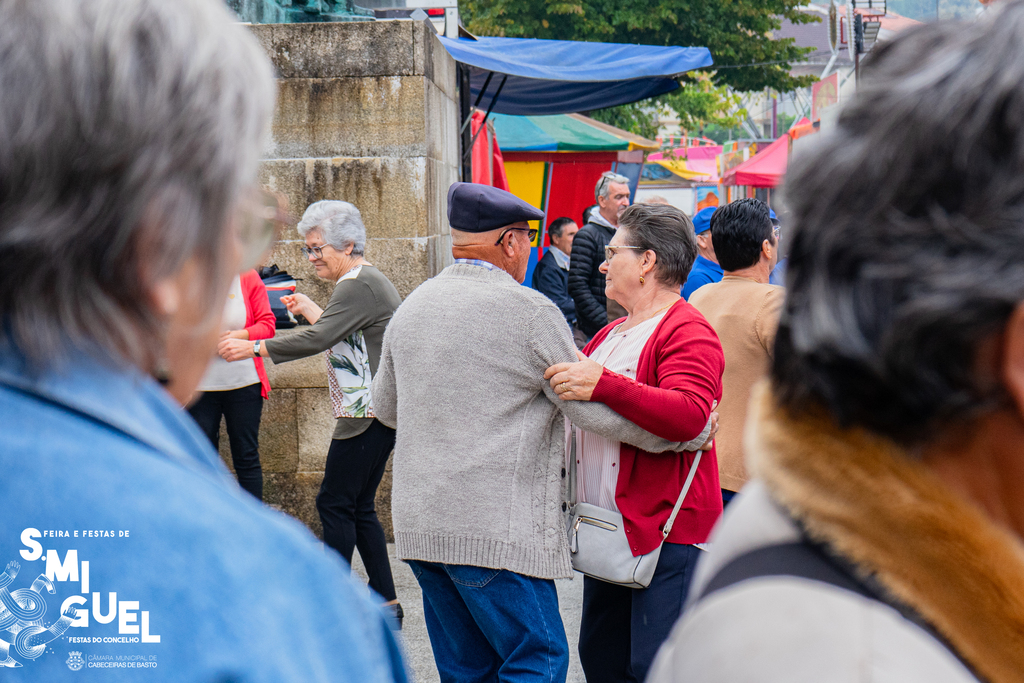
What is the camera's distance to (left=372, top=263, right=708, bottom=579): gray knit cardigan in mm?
2707

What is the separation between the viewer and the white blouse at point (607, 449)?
9.70 feet

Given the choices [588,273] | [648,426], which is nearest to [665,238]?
[648,426]

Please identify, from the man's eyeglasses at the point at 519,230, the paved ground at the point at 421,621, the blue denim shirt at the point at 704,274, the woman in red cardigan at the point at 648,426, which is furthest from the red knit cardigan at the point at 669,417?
the blue denim shirt at the point at 704,274

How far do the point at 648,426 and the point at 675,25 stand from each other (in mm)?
17084

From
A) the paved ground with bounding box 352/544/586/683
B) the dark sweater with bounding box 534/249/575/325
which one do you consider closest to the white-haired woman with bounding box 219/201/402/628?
the paved ground with bounding box 352/544/586/683

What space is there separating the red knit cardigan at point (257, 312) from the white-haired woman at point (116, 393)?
419 centimetres

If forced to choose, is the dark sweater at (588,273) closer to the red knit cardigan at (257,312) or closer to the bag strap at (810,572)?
the red knit cardigan at (257,312)

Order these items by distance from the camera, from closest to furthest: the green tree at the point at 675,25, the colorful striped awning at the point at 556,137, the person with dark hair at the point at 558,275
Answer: the person with dark hair at the point at 558,275 → the colorful striped awning at the point at 556,137 → the green tree at the point at 675,25

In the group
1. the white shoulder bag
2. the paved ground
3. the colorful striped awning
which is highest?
the white shoulder bag

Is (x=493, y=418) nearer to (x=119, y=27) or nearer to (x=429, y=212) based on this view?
(x=119, y=27)

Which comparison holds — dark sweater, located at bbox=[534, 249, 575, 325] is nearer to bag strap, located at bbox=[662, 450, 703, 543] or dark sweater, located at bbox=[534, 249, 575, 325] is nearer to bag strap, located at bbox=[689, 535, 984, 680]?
bag strap, located at bbox=[662, 450, 703, 543]

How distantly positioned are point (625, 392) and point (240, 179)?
6.53ft

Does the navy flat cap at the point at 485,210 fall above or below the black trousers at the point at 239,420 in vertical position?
above

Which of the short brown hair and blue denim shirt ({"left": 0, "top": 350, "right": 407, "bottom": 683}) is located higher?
blue denim shirt ({"left": 0, "top": 350, "right": 407, "bottom": 683})
